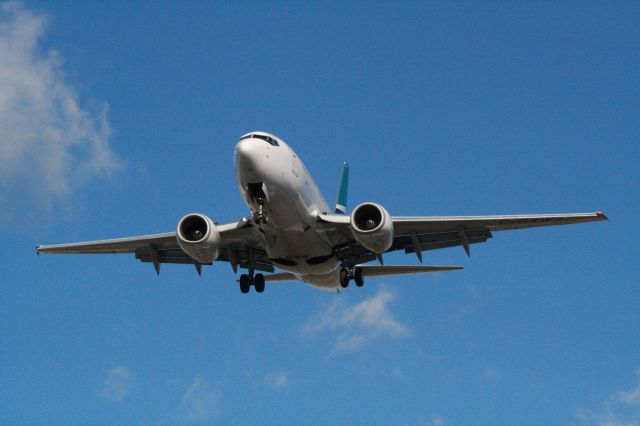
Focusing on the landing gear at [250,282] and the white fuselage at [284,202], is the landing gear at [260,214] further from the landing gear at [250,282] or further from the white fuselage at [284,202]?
the landing gear at [250,282]

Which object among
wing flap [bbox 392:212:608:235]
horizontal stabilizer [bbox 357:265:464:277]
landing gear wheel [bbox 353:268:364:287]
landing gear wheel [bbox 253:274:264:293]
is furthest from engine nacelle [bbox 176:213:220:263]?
horizontal stabilizer [bbox 357:265:464:277]

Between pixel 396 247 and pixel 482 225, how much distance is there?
359 centimetres

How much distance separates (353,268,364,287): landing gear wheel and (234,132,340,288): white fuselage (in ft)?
2.54

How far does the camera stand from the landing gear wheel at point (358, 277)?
3152 centimetres

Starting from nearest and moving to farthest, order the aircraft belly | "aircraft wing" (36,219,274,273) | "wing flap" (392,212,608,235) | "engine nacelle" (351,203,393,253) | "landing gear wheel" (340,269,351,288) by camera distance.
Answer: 1. "engine nacelle" (351,203,393,253)
2. "wing flap" (392,212,608,235)
3. the aircraft belly
4. "aircraft wing" (36,219,274,273)
5. "landing gear wheel" (340,269,351,288)

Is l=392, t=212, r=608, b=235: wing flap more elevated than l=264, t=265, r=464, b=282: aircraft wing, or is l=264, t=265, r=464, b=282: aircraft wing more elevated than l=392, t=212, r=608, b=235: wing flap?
l=264, t=265, r=464, b=282: aircraft wing

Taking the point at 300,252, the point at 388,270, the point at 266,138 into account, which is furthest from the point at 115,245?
the point at 388,270

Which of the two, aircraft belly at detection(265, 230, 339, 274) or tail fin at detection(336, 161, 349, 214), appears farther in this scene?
tail fin at detection(336, 161, 349, 214)

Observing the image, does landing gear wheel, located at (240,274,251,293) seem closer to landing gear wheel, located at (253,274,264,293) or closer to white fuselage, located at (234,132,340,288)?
landing gear wheel, located at (253,274,264,293)

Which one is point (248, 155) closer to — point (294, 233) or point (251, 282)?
point (294, 233)

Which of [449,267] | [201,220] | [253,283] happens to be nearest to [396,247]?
[449,267]

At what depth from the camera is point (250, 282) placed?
31.4m

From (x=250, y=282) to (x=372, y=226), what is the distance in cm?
637

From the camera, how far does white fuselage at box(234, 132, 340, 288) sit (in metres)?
25.6
